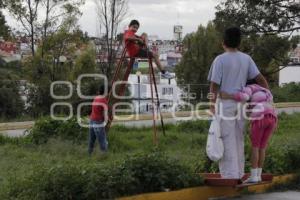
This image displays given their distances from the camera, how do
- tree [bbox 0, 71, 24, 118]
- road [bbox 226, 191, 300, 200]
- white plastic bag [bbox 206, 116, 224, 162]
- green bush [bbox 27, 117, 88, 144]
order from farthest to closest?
tree [bbox 0, 71, 24, 118], green bush [bbox 27, 117, 88, 144], road [bbox 226, 191, 300, 200], white plastic bag [bbox 206, 116, 224, 162]

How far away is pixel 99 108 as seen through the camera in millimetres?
12992

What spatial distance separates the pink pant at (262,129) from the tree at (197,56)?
35601 mm

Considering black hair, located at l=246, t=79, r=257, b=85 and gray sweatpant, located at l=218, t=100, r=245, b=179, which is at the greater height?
black hair, located at l=246, t=79, r=257, b=85

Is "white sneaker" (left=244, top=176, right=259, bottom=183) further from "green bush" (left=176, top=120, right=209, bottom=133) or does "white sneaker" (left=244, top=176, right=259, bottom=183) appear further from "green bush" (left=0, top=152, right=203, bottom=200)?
"green bush" (left=176, top=120, right=209, bottom=133)

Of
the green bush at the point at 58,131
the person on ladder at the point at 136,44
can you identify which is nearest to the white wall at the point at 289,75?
the green bush at the point at 58,131

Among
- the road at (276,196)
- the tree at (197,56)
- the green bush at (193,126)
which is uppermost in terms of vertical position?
the tree at (197,56)

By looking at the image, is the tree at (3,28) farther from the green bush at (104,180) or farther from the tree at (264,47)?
the green bush at (104,180)

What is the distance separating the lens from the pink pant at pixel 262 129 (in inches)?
309

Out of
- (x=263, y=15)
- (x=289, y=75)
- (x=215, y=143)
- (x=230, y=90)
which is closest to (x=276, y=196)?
(x=215, y=143)

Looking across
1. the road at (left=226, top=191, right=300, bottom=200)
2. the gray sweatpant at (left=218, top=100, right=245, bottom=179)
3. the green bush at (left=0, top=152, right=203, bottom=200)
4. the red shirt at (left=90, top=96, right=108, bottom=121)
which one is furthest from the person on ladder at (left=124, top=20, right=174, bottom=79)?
the gray sweatpant at (left=218, top=100, right=245, bottom=179)

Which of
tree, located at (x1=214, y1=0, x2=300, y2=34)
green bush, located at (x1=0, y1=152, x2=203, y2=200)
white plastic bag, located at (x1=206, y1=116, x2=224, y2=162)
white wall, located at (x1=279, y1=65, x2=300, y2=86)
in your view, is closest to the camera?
green bush, located at (x1=0, y1=152, x2=203, y2=200)

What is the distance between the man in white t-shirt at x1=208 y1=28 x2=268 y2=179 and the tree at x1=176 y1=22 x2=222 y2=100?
35913 mm

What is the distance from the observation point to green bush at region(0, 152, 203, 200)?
7.07 metres

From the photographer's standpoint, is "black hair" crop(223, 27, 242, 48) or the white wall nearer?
"black hair" crop(223, 27, 242, 48)
